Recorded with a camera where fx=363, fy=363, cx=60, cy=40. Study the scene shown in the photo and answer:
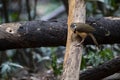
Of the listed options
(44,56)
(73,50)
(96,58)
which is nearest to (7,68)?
(96,58)

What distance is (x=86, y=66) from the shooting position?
3.61m

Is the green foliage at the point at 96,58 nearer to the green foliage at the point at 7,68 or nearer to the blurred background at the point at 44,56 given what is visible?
the blurred background at the point at 44,56

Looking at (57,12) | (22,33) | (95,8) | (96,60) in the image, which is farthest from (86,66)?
(57,12)

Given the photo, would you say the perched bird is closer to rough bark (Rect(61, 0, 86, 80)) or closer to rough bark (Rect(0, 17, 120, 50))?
rough bark (Rect(61, 0, 86, 80))

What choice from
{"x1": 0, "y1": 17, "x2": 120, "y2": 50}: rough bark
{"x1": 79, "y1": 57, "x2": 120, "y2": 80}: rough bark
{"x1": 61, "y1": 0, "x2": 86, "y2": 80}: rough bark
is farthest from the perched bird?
{"x1": 79, "y1": 57, "x2": 120, "y2": 80}: rough bark

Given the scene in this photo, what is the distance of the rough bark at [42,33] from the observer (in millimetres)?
2939

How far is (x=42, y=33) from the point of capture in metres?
2.96

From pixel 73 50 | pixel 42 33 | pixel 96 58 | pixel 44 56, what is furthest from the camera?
pixel 44 56

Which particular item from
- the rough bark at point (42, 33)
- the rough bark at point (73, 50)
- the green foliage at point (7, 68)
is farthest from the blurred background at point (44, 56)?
the rough bark at point (73, 50)

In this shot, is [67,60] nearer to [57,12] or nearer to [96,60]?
[96,60]

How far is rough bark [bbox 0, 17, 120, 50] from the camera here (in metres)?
2.94

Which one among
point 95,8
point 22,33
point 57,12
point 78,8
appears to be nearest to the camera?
point 78,8

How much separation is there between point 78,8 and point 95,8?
1.93 m

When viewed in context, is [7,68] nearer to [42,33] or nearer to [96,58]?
[42,33]
